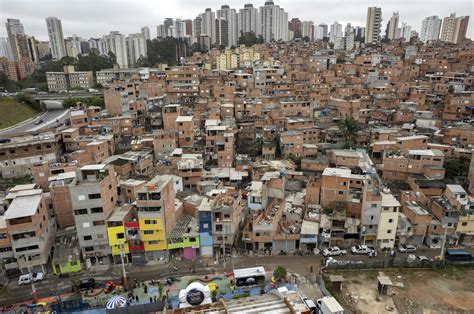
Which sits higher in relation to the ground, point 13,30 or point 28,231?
point 13,30

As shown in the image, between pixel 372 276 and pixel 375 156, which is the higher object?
pixel 375 156

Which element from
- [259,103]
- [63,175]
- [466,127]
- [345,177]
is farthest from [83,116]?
[466,127]

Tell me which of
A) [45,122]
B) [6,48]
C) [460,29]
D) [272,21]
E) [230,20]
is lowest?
[45,122]

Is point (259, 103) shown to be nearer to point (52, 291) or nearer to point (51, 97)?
point (52, 291)

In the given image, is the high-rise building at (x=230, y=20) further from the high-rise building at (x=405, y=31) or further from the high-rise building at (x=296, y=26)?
the high-rise building at (x=405, y=31)

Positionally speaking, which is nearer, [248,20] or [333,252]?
[333,252]

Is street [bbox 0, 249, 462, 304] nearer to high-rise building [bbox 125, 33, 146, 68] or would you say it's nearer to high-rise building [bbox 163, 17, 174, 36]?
high-rise building [bbox 125, 33, 146, 68]

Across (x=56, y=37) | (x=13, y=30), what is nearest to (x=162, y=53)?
(x=56, y=37)

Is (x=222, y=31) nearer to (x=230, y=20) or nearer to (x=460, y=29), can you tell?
(x=230, y=20)
